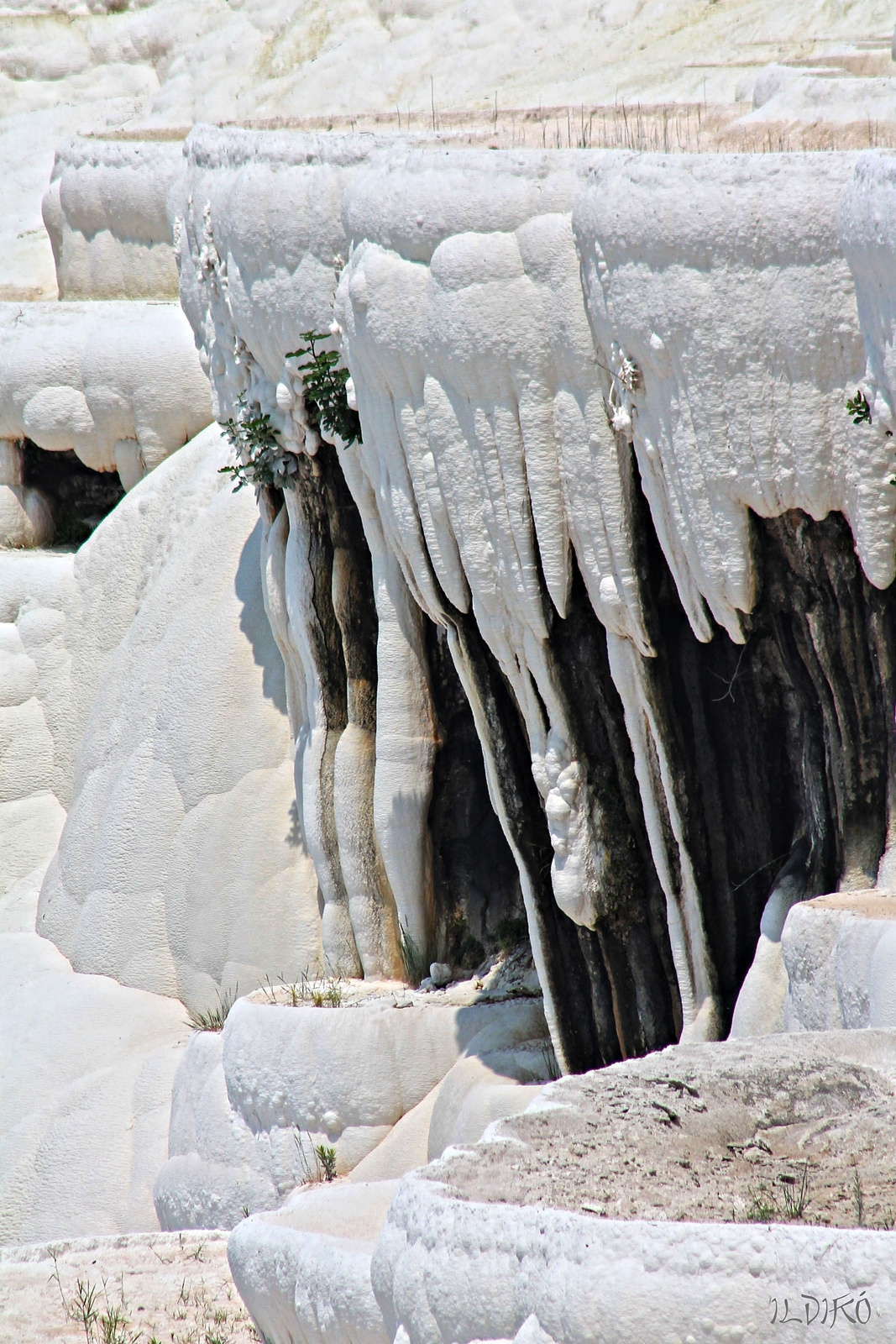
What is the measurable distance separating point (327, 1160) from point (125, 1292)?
221cm

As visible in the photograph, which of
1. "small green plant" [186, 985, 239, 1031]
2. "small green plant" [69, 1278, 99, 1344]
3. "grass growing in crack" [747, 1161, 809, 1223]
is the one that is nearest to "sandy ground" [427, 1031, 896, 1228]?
"grass growing in crack" [747, 1161, 809, 1223]

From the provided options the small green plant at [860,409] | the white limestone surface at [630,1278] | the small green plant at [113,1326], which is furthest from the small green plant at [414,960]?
the white limestone surface at [630,1278]

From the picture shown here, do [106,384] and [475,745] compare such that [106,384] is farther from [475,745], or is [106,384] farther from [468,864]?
[468,864]

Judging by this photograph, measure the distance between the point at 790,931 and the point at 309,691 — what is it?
18.5ft

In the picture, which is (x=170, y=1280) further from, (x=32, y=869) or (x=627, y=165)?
(x=32, y=869)

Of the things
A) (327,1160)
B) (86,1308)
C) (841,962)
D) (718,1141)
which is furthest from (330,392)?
(718,1141)

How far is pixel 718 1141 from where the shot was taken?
515 centimetres

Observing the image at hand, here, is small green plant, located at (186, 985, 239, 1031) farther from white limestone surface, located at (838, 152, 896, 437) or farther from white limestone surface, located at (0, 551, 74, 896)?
white limestone surface, located at (838, 152, 896, 437)

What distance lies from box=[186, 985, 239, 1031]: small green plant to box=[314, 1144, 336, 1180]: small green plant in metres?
2.12

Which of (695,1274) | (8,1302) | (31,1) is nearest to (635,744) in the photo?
(8,1302)

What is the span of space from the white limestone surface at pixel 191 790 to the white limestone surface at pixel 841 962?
5.96 m

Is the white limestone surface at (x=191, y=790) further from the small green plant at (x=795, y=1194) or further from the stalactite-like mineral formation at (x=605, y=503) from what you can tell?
the small green plant at (x=795, y=1194)

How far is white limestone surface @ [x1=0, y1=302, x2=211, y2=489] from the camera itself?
15.6 meters

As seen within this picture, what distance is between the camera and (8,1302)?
8.30 metres
